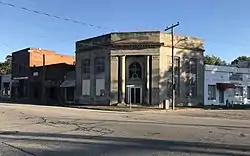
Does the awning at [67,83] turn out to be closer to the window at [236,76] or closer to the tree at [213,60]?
the window at [236,76]

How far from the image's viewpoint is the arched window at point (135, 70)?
5048 centimetres

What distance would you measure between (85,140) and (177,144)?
325cm

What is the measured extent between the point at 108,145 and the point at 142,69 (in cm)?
3849

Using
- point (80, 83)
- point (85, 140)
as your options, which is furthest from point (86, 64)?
point (85, 140)

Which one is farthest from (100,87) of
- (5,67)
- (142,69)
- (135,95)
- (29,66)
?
(5,67)

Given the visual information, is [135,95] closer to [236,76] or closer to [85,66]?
[85,66]

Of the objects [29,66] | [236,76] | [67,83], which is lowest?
[67,83]

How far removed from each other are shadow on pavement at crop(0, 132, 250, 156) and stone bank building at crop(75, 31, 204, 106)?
33562 mm

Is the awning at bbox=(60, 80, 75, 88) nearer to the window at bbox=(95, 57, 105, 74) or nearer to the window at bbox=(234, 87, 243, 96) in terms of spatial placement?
the window at bbox=(95, 57, 105, 74)

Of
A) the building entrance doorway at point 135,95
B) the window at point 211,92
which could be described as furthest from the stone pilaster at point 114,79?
the window at point 211,92

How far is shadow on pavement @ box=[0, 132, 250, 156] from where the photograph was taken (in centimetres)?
1066

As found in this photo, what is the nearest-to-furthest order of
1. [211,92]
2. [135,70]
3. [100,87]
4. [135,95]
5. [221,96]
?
[135,95] < [135,70] < [100,87] < [211,92] < [221,96]

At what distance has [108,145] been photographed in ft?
39.1

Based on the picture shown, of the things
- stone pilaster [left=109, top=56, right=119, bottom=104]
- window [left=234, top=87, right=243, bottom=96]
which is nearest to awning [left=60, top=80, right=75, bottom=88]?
stone pilaster [left=109, top=56, right=119, bottom=104]
